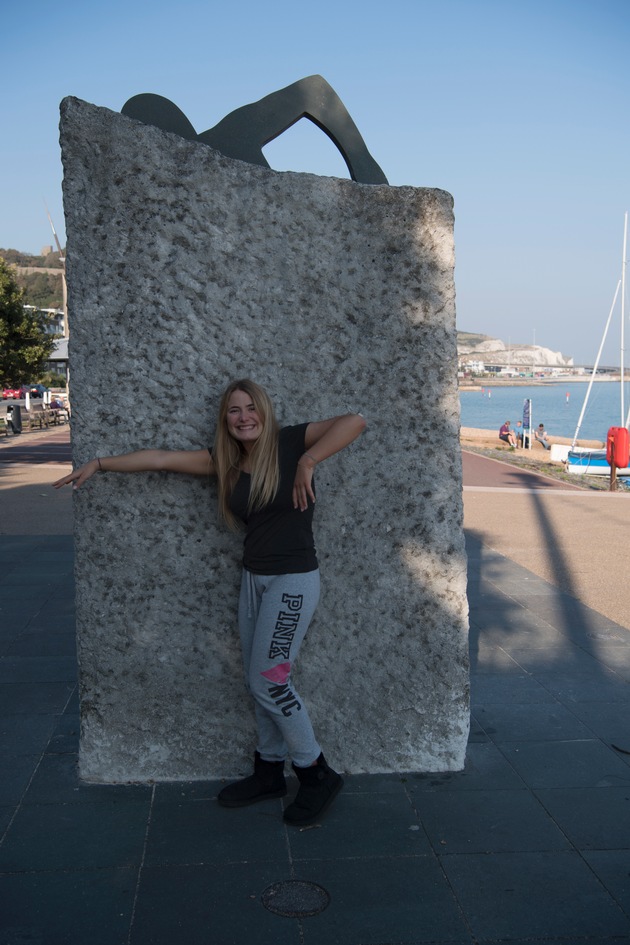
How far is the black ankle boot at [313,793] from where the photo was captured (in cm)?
326

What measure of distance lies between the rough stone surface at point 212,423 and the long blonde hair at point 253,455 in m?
0.18

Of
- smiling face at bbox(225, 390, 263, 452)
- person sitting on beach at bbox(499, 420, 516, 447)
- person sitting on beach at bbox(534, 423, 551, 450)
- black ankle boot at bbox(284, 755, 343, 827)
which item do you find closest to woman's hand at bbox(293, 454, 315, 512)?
smiling face at bbox(225, 390, 263, 452)

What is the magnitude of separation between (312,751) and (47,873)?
3.41 ft

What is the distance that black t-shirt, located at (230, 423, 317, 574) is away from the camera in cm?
324

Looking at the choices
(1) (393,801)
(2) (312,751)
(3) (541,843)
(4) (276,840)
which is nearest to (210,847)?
(4) (276,840)

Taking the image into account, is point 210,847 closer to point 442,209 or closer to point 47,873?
point 47,873

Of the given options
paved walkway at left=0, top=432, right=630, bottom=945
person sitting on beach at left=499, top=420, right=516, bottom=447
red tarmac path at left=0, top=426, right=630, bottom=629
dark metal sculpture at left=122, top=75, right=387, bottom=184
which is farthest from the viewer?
person sitting on beach at left=499, top=420, right=516, bottom=447

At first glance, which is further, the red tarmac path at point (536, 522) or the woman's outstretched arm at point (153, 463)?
the red tarmac path at point (536, 522)

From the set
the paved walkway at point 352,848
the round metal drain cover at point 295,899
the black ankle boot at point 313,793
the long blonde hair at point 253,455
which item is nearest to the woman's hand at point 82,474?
the long blonde hair at point 253,455

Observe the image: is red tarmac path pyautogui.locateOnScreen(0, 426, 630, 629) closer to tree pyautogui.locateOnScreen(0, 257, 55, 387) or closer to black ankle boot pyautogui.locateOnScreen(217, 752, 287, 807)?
black ankle boot pyautogui.locateOnScreen(217, 752, 287, 807)

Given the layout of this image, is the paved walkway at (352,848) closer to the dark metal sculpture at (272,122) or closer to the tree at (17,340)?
the dark metal sculpture at (272,122)

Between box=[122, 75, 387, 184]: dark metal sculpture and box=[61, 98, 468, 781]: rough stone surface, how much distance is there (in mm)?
142

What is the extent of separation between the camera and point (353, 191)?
350 centimetres

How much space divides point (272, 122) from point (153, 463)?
154cm
